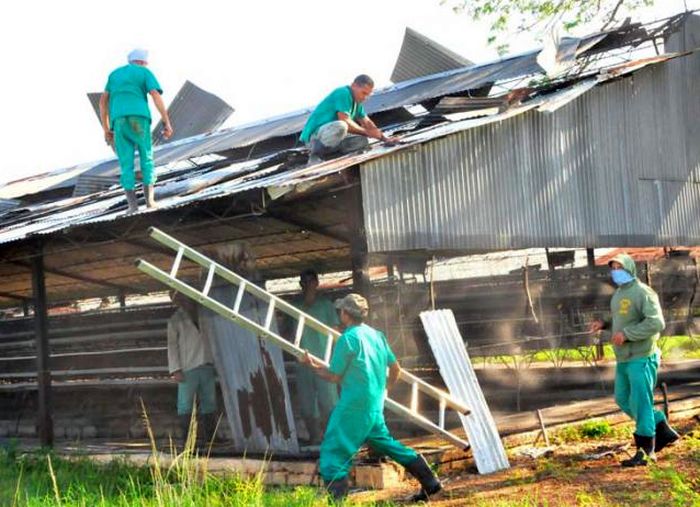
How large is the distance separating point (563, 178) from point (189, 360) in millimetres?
4959

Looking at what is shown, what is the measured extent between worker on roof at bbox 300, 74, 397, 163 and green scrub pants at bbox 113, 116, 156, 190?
1621mm

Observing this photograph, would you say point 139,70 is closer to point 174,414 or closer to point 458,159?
point 458,159

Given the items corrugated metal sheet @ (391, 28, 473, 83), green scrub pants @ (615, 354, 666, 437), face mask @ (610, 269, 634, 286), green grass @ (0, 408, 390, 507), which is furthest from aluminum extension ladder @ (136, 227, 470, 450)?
corrugated metal sheet @ (391, 28, 473, 83)

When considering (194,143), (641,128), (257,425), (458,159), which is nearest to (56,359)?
(194,143)

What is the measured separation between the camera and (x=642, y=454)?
27.8ft

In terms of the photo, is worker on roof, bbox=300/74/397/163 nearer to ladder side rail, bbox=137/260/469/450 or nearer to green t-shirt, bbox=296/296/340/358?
green t-shirt, bbox=296/296/340/358

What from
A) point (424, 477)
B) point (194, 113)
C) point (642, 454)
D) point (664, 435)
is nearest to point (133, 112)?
point (424, 477)

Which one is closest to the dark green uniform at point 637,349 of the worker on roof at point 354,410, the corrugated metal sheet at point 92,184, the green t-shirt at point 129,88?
the worker on roof at point 354,410

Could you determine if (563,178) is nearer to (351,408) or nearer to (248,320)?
(248,320)

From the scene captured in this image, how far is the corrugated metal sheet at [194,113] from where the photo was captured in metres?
18.9

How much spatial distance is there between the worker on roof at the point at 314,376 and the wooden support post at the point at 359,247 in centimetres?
111

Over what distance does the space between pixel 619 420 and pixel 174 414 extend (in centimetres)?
647

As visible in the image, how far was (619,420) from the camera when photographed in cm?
1070

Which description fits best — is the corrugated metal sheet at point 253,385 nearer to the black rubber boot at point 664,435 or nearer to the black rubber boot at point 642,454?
the black rubber boot at point 642,454
